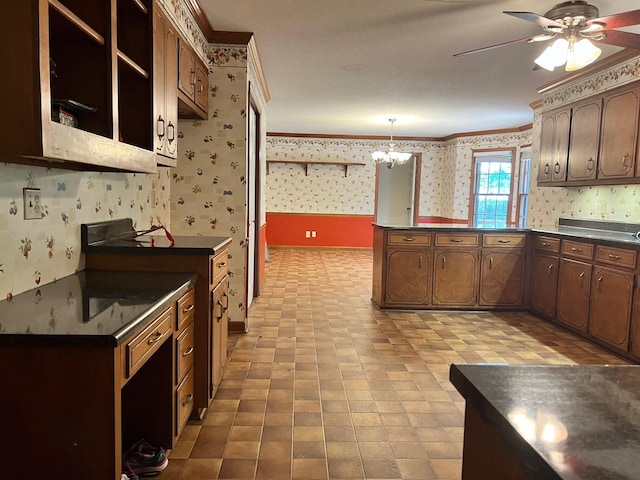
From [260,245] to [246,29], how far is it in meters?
2.40

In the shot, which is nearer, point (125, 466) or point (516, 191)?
point (125, 466)

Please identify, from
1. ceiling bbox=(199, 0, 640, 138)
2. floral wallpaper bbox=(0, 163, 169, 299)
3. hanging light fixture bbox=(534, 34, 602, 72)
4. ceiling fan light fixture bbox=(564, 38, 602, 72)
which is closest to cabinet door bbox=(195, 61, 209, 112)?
ceiling bbox=(199, 0, 640, 138)

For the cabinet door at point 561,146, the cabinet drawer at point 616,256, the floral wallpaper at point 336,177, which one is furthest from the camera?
the floral wallpaper at point 336,177

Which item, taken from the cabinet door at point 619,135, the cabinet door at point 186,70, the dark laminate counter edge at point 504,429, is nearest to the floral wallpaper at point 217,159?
the cabinet door at point 186,70

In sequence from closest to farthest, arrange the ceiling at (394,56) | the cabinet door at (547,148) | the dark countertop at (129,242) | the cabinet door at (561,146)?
the dark countertop at (129,242) < the ceiling at (394,56) < the cabinet door at (561,146) < the cabinet door at (547,148)

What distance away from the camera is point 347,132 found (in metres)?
8.94

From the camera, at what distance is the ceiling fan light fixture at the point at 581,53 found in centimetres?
246

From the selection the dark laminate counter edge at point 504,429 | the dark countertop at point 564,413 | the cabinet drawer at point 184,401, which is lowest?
the cabinet drawer at point 184,401

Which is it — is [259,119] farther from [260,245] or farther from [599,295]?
[599,295]

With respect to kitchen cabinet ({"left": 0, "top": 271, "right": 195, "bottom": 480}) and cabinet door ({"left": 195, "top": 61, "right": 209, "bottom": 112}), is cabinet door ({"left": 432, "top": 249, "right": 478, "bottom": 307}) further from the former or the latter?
kitchen cabinet ({"left": 0, "top": 271, "right": 195, "bottom": 480})

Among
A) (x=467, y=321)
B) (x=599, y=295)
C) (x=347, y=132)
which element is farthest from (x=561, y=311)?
(x=347, y=132)

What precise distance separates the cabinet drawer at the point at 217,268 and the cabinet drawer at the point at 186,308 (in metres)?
0.15

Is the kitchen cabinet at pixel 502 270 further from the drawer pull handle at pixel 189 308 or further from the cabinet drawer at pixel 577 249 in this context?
the drawer pull handle at pixel 189 308

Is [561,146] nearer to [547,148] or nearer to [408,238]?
[547,148]
